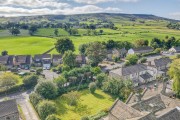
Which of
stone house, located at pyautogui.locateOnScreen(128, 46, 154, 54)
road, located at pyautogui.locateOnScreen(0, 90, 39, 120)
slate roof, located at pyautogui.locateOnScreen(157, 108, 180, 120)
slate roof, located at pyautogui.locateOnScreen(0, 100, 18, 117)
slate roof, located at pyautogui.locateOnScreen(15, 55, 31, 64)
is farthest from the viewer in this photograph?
stone house, located at pyautogui.locateOnScreen(128, 46, 154, 54)

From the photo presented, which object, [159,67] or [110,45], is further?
[110,45]

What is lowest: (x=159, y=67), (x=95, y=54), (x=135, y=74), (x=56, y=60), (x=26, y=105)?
(x=26, y=105)

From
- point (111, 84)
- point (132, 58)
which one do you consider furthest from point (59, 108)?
point (132, 58)

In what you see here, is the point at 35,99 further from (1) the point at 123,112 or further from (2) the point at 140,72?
(2) the point at 140,72

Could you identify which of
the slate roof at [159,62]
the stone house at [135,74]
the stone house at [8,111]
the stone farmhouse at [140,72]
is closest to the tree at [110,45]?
the slate roof at [159,62]

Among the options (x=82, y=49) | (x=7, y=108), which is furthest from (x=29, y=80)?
(x=82, y=49)

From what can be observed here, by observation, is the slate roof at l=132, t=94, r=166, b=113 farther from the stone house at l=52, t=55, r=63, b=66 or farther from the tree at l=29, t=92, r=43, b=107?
the stone house at l=52, t=55, r=63, b=66

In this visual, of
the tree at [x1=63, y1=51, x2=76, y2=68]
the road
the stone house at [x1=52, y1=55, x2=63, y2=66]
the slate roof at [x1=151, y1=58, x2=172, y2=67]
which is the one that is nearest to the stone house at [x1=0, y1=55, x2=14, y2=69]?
the stone house at [x1=52, y1=55, x2=63, y2=66]
